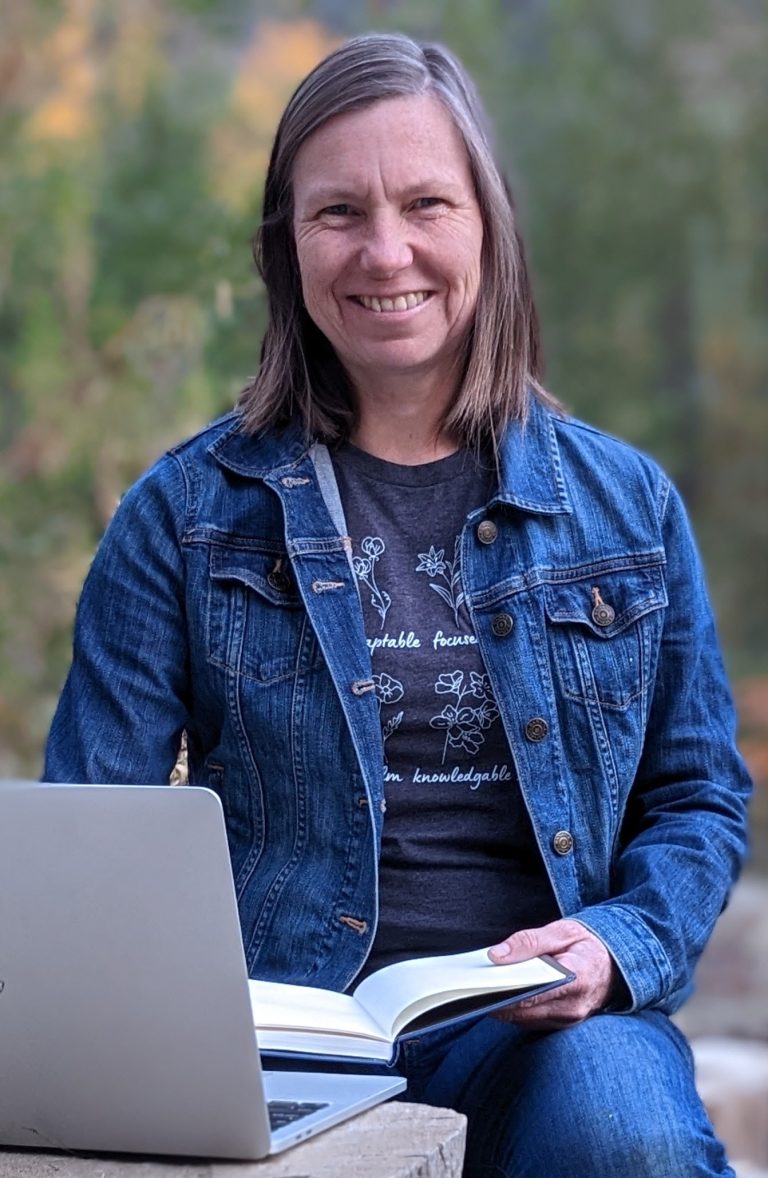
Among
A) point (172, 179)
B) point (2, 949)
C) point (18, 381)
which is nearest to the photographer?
point (2, 949)

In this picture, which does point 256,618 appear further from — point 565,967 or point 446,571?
point 565,967

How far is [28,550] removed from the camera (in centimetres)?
477

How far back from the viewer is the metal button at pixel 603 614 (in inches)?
78.7

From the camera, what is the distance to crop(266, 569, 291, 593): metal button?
2000 millimetres

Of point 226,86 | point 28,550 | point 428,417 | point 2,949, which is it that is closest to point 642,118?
point 226,86

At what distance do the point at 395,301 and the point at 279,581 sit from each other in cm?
34

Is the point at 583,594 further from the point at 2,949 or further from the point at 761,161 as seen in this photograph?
the point at 761,161

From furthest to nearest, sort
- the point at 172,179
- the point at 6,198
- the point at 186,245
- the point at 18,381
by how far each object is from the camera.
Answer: the point at 172,179
the point at 18,381
the point at 6,198
the point at 186,245

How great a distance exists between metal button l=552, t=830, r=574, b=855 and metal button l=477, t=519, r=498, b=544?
34 centimetres

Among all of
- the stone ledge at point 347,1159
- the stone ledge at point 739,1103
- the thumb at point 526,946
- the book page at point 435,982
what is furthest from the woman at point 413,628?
the stone ledge at point 739,1103

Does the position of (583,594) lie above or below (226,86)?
below

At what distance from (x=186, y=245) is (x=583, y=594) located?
3.65 metres

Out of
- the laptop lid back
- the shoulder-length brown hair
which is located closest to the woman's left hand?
the laptop lid back

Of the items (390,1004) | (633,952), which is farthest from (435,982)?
(633,952)
